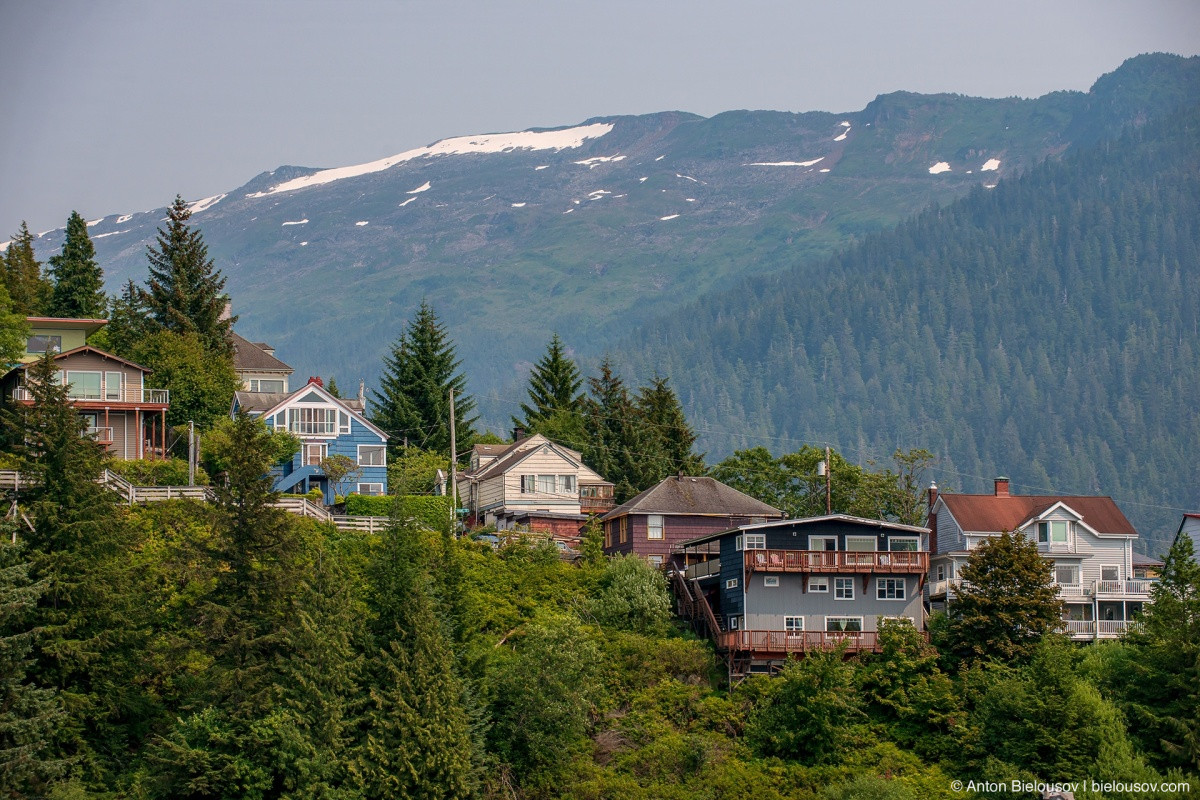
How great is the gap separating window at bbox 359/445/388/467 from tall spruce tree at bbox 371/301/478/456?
650cm

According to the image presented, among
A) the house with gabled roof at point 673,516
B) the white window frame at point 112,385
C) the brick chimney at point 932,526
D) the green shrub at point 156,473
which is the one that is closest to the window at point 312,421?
the white window frame at point 112,385

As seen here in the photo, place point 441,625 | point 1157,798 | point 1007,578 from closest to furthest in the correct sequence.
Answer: point 1157,798
point 441,625
point 1007,578

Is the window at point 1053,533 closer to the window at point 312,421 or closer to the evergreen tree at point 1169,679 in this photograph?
the evergreen tree at point 1169,679

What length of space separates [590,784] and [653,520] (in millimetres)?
20382

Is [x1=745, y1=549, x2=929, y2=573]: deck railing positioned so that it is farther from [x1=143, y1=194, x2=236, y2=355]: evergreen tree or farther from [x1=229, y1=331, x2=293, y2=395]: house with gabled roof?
[x1=229, y1=331, x2=293, y2=395]: house with gabled roof

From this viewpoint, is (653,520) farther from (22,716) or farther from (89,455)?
(22,716)

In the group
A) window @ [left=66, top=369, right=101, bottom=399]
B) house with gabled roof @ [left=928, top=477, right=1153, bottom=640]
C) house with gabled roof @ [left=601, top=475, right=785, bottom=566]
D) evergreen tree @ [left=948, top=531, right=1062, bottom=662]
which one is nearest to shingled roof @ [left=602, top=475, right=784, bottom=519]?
house with gabled roof @ [left=601, top=475, right=785, bottom=566]

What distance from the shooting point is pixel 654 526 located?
256 feet

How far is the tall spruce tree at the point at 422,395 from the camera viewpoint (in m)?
99.7

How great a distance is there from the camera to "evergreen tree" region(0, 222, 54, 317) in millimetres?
101812

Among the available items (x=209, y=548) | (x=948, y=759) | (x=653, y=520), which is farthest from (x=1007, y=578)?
(x=209, y=548)

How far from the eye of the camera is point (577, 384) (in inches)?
4407

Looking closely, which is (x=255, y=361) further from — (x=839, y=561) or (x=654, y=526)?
(x=839, y=561)

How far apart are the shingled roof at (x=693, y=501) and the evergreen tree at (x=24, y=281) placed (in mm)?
40156
